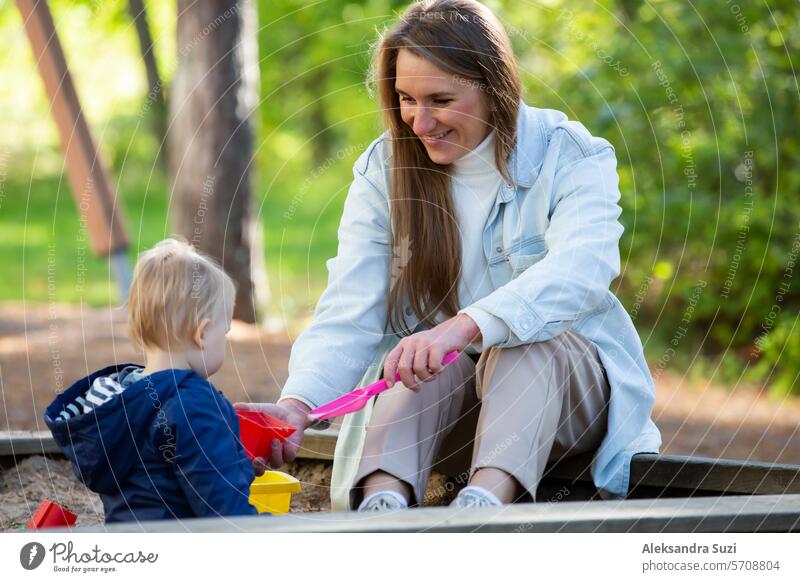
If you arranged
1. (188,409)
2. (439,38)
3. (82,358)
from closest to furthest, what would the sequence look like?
(188,409)
(439,38)
(82,358)

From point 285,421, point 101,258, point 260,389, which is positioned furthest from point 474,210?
point 101,258

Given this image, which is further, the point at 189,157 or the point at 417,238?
the point at 189,157

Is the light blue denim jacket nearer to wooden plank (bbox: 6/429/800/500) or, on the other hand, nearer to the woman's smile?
wooden plank (bbox: 6/429/800/500)

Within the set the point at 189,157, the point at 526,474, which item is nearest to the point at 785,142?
the point at 189,157

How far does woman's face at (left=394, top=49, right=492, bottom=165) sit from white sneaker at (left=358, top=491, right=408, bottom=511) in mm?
888

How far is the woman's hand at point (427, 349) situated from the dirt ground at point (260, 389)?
2918 millimetres

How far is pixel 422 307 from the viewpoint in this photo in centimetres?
295

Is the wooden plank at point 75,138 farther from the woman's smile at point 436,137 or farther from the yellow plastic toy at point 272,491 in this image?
the yellow plastic toy at point 272,491

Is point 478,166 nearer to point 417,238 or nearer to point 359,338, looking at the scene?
point 417,238

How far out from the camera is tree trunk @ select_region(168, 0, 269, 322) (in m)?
7.07

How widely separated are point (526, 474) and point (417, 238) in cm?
74

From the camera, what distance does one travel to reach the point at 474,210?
2.96 meters

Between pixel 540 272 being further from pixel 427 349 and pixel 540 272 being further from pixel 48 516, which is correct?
pixel 48 516

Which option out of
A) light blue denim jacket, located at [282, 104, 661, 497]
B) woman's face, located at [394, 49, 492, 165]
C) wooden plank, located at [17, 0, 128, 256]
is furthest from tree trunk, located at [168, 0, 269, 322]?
woman's face, located at [394, 49, 492, 165]
